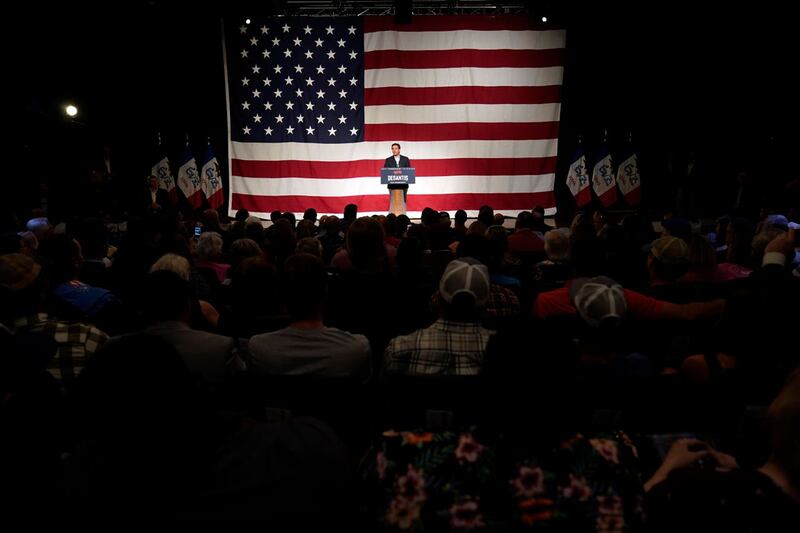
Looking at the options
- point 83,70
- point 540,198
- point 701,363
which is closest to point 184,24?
point 83,70

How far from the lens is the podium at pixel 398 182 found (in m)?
8.41

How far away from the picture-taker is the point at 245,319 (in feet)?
8.59

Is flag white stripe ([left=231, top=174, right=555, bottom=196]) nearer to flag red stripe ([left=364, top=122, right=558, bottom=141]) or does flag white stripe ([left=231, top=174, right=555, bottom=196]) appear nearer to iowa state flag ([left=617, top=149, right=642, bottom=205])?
flag red stripe ([left=364, top=122, right=558, bottom=141])

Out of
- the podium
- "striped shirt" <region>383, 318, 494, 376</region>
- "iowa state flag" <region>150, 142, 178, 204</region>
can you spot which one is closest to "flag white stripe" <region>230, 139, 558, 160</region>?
the podium

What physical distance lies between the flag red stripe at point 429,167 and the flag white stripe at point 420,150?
0.21 feet

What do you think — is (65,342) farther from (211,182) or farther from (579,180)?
(579,180)

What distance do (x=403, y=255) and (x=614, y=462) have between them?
2539 mm

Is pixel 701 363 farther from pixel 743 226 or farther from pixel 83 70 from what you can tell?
pixel 83 70

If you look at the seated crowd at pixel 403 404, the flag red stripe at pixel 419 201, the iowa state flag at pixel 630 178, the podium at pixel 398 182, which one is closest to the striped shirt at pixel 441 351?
the seated crowd at pixel 403 404

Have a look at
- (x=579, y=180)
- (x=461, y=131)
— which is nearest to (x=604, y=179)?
(x=579, y=180)

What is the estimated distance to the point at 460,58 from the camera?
30.2 feet

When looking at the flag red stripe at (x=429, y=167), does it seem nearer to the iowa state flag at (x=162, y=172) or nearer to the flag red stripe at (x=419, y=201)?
the flag red stripe at (x=419, y=201)

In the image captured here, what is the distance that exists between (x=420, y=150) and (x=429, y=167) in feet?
1.03

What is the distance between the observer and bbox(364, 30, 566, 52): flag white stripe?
Result: 30.1 ft
